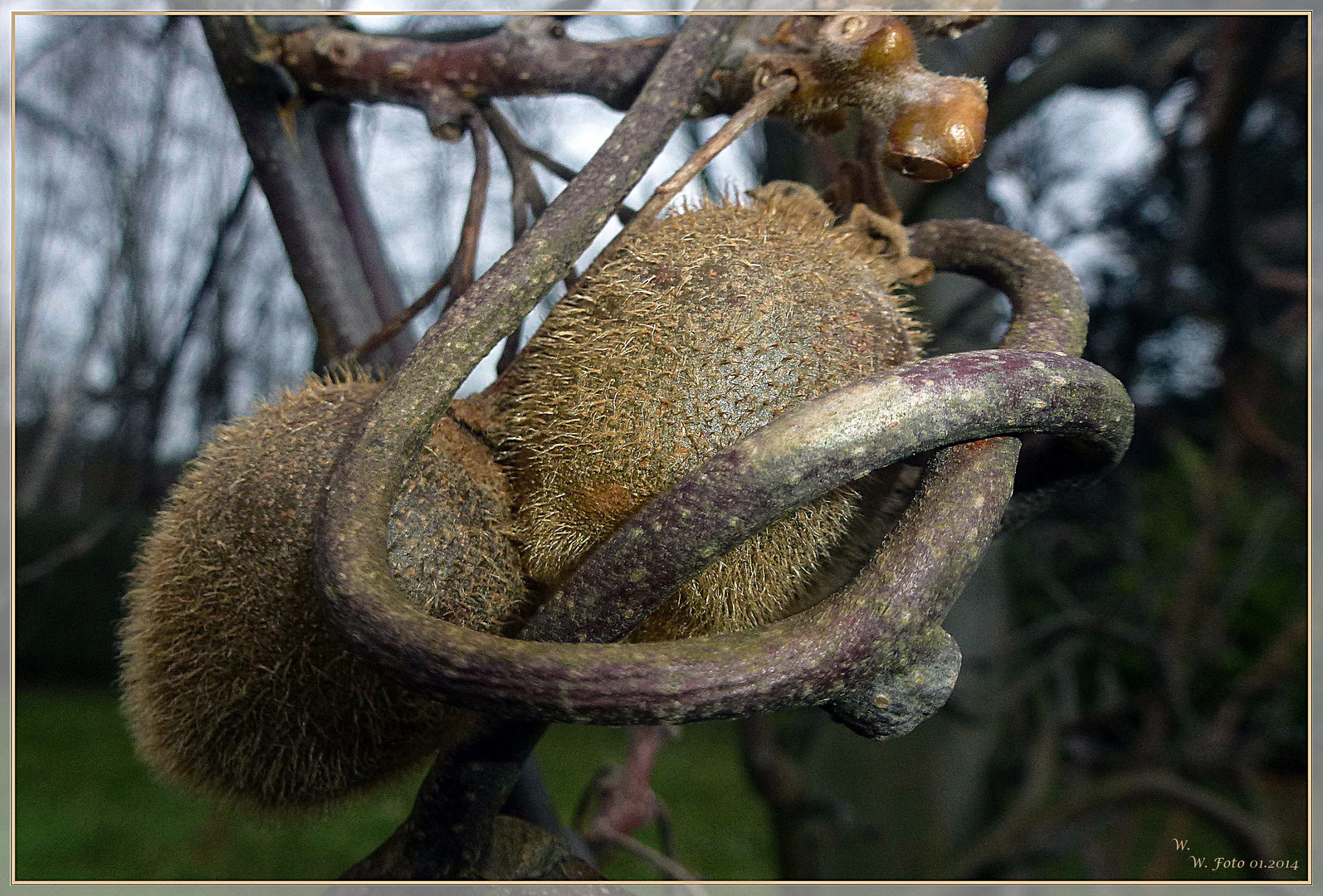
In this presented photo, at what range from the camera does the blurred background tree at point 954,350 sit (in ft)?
3.29

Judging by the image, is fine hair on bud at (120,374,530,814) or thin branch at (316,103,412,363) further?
thin branch at (316,103,412,363)

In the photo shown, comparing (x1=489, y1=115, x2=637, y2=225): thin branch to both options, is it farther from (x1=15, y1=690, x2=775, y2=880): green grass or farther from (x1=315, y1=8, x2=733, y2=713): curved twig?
(x1=15, y1=690, x2=775, y2=880): green grass

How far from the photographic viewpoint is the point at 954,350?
1.27 metres

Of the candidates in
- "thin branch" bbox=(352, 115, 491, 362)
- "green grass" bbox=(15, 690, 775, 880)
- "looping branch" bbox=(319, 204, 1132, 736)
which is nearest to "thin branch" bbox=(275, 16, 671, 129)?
"thin branch" bbox=(352, 115, 491, 362)

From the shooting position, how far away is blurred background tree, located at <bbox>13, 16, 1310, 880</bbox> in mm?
1002

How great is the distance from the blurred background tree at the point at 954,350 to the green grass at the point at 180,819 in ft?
0.05

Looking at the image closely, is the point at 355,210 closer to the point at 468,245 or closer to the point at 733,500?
the point at 468,245

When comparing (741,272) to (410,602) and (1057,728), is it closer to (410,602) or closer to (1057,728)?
(410,602)

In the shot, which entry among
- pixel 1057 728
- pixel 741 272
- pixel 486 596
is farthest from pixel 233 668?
pixel 1057 728

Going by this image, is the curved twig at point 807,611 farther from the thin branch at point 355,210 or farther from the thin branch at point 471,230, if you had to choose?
the thin branch at point 355,210

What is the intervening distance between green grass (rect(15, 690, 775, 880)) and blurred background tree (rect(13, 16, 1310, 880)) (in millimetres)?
15

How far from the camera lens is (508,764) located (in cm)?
41

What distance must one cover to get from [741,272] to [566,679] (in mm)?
199

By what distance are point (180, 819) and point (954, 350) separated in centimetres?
216
